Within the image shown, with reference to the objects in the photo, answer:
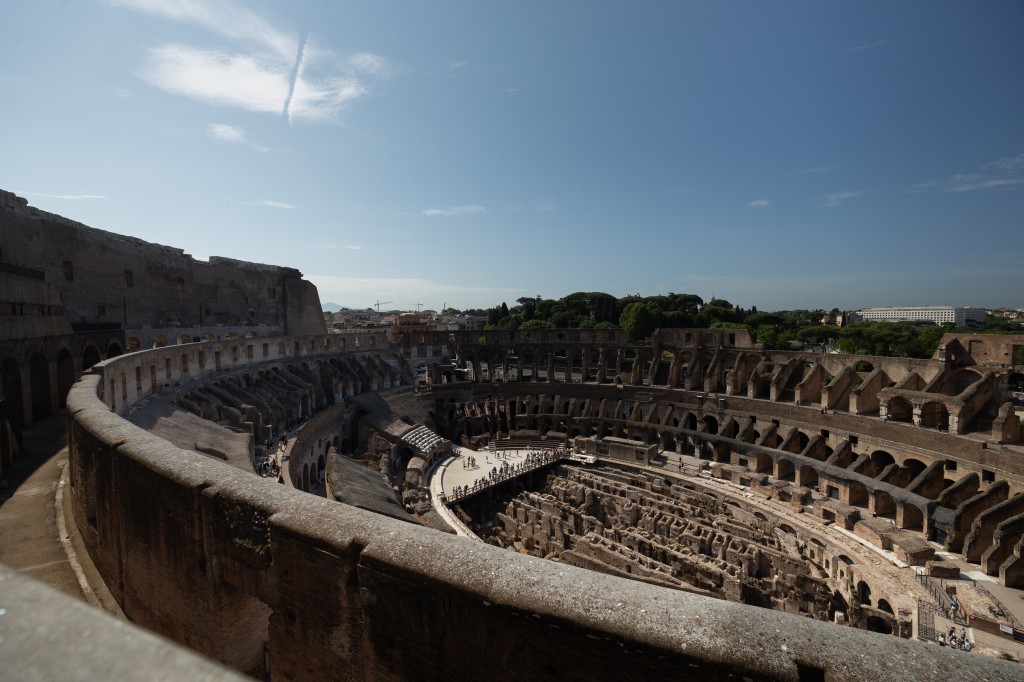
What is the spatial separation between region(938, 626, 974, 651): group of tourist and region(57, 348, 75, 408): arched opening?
27746mm

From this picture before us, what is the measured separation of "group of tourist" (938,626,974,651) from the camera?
41.6ft

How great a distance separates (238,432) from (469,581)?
14.0 metres

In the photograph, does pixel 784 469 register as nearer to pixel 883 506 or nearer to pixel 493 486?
pixel 883 506

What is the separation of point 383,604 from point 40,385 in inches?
729

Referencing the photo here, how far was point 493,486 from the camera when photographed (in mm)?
24797

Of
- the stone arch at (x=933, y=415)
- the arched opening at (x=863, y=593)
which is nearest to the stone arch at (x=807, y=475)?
the stone arch at (x=933, y=415)

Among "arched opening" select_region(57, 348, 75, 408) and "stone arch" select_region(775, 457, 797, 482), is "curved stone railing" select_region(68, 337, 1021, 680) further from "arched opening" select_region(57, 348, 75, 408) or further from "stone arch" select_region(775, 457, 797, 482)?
"stone arch" select_region(775, 457, 797, 482)

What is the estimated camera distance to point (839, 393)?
26.6m

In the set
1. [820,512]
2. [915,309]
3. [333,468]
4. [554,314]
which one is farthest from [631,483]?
[915,309]

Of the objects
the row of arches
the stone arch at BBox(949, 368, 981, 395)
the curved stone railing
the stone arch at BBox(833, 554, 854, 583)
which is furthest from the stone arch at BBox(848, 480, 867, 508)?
the row of arches

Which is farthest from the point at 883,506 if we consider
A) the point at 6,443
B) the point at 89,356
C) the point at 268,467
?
the point at 89,356

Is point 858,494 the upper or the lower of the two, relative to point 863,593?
upper

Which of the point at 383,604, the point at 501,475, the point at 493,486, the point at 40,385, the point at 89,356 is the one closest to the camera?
the point at 383,604

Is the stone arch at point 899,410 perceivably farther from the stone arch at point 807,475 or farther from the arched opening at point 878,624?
the arched opening at point 878,624
